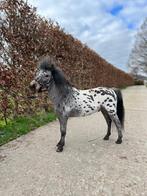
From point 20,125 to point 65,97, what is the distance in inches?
96.5

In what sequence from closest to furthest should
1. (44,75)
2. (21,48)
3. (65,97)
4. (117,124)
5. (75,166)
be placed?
(75,166), (44,75), (65,97), (117,124), (21,48)

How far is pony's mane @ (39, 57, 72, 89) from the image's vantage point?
500 centimetres

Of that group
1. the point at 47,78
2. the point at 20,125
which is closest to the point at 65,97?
the point at 47,78

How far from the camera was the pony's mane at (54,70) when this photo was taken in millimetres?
5004

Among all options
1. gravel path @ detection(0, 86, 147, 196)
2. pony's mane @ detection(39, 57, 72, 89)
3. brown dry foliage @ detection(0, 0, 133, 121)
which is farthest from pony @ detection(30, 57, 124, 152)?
brown dry foliage @ detection(0, 0, 133, 121)

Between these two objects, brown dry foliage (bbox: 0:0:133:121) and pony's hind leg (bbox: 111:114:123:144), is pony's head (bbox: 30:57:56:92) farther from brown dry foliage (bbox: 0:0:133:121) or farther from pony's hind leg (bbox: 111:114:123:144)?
pony's hind leg (bbox: 111:114:123:144)

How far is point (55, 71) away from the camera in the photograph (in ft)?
16.8

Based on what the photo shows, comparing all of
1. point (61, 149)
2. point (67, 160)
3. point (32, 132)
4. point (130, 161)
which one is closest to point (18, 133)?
point (32, 132)

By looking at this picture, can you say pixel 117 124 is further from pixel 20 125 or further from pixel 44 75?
pixel 20 125

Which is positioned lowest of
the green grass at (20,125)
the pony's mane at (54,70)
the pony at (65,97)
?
the green grass at (20,125)

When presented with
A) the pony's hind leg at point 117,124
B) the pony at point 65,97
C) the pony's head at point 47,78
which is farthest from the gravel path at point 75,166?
→ the pony's head at point 47,78

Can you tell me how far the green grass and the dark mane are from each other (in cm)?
174

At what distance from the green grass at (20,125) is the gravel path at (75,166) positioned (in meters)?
0.24

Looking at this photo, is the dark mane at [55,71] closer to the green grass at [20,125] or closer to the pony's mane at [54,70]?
the pony's mane at [54,70]
